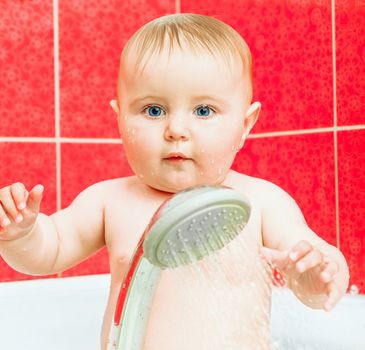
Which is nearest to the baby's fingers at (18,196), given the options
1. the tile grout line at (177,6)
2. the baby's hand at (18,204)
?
the baby's hand at (18,204)

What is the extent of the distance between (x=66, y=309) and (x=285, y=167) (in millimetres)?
530

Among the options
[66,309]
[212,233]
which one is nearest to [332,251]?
[212,233]

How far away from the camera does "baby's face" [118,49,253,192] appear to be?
78cm

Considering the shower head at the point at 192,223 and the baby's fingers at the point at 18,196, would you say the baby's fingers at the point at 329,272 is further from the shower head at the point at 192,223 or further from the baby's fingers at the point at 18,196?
the baby's fingers at the point at 18,196

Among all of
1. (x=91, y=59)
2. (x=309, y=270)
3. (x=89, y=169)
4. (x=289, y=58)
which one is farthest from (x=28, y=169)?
(x=309, y=270)

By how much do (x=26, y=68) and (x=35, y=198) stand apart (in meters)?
0.77

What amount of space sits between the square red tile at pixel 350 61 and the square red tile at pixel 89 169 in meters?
0.55

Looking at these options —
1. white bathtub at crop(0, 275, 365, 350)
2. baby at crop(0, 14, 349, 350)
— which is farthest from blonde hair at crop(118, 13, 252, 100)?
white bathtub at crop(0, 275, 365, 350)

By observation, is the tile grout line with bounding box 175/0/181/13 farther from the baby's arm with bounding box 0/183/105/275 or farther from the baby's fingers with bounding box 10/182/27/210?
the baby's fingers with bounding box 10/182/27/210

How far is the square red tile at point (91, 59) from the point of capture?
1.43 m

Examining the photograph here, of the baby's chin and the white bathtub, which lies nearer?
the baby's chin

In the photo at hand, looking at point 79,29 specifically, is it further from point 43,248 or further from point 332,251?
point 332,251

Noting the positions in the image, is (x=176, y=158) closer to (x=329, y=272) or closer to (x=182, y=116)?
(x=182, y=116)

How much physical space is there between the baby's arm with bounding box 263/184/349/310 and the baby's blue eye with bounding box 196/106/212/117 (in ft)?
0.56
